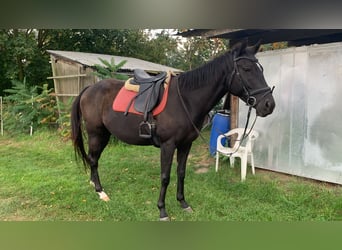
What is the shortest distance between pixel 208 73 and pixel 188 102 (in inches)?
14.4

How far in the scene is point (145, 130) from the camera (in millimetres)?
2895

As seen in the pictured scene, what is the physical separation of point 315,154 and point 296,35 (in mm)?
1819

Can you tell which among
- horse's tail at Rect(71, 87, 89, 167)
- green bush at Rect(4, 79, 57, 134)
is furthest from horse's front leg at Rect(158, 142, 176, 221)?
A: green bush at Rect(4, 79, 57, 134)

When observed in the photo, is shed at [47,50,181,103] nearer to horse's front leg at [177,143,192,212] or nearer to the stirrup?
the stirrup

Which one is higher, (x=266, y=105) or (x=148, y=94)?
(x=148, y=94)

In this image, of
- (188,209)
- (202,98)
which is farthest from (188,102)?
(188,209)

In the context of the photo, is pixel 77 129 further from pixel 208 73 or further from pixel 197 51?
pixel 197 51

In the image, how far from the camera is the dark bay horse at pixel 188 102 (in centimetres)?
250

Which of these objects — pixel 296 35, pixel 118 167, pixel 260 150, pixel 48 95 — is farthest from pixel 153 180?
pixel 48 95

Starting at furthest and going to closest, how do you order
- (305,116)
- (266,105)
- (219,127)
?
(219,127)
(305,116)
(266,105)

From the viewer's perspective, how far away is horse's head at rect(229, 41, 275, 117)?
2.45m

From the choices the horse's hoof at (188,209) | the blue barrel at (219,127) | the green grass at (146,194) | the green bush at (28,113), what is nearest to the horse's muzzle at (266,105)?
the green grass at (146,194)

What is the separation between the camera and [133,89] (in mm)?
3135
